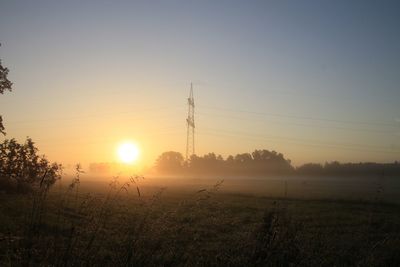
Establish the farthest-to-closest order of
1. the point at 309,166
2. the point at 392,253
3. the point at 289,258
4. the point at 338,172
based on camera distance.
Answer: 1. the point at 309,166
2. the point at 338,172
3. the point at 392,253
4. the point at 289,258

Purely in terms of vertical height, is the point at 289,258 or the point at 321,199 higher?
the point at 289,258

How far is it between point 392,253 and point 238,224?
41.5 ft

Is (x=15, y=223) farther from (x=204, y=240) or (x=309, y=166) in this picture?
(x=309, y=166)

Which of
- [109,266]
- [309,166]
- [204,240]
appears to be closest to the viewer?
[109,266]

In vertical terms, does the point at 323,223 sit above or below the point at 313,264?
below

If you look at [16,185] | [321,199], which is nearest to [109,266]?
[16,185]

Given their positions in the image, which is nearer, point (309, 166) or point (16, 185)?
point (16, 185)

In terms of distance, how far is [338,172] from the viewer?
16775cm

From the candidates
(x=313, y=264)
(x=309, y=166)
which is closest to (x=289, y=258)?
(x=313, y=264)

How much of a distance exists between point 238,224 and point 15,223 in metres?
12.1

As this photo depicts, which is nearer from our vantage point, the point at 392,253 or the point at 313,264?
the point at 313,264

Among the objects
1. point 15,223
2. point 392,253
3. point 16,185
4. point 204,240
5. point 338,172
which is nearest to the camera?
point 392,253

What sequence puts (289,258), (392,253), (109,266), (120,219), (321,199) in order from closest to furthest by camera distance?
(109,266)
(289,258)
(392,253)
(120,219)
(321,199)

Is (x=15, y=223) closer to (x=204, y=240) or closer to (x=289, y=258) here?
(x=204, y=240)
